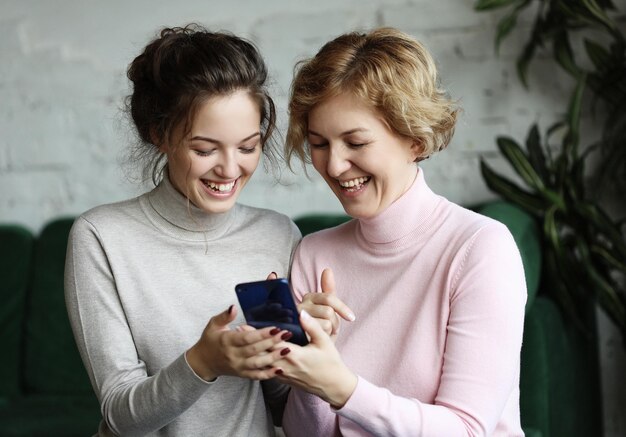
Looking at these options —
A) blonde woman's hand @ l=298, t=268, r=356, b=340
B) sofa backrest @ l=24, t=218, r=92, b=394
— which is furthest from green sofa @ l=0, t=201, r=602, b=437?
blonde woman's hand @ l=298, t=268, r=356, b=340

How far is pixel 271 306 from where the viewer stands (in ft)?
4.55

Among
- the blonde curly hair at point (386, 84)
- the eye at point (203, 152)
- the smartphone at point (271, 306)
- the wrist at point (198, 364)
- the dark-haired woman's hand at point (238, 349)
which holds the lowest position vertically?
the wrist at point (198, 364)

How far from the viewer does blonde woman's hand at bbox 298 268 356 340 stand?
1.53 m

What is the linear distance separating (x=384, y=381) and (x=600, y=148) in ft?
5.20

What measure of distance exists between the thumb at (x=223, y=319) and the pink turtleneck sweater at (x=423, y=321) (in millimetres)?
225

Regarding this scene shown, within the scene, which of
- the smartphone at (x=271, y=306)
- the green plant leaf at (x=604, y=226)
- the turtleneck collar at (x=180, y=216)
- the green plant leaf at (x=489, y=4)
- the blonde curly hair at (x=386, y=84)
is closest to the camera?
the smartphone at (x=271, y=306)


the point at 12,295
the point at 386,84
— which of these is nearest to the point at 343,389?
the point at 386,84

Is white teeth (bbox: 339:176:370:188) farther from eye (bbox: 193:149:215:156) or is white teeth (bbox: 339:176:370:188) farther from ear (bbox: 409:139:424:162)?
eye (bbox: 193:149:215:156)

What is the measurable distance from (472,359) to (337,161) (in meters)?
0.39

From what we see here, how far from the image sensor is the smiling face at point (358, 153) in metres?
1.60

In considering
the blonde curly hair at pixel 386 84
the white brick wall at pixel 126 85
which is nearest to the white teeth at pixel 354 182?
the blonde curly hair at pixel 386 84

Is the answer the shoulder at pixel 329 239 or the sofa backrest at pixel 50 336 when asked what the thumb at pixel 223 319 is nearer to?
the shoulder at pixel 329 239

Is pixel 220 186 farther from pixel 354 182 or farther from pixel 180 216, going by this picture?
pixel 354 182

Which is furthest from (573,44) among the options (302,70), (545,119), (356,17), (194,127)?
(194,127)
